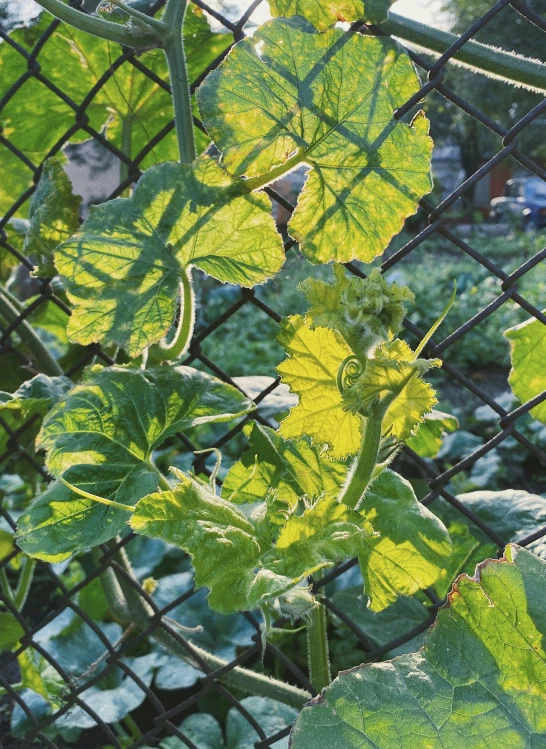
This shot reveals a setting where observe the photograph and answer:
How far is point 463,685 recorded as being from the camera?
65 cm

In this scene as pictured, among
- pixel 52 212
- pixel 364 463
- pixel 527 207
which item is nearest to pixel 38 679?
pixel 52 212

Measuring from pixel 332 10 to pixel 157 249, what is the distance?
31 cm

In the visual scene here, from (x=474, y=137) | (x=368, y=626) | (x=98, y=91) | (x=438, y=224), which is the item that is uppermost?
(x=474, y=137)

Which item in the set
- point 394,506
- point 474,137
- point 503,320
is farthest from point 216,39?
point 474,137

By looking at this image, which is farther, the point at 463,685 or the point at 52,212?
the point at 52,212

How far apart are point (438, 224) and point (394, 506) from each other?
319 millimetres

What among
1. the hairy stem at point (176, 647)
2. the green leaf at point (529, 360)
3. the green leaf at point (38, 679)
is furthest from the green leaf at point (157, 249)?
the green leaf at point (38, 679)

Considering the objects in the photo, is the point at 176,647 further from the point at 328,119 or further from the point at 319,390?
the point at 328,119

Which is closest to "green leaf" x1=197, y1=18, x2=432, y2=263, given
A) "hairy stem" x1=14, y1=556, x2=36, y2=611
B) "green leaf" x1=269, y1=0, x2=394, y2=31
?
"green leaf" x1=269, y1=0, x2=394, y2=31

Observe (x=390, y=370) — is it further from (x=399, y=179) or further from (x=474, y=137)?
(x=474, y=137)

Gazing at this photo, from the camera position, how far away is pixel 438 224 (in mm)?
808

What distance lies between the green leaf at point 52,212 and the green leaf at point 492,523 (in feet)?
2.29

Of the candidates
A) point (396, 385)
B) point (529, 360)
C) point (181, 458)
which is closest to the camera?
point (396, 385)

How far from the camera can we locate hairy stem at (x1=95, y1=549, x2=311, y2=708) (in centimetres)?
99
